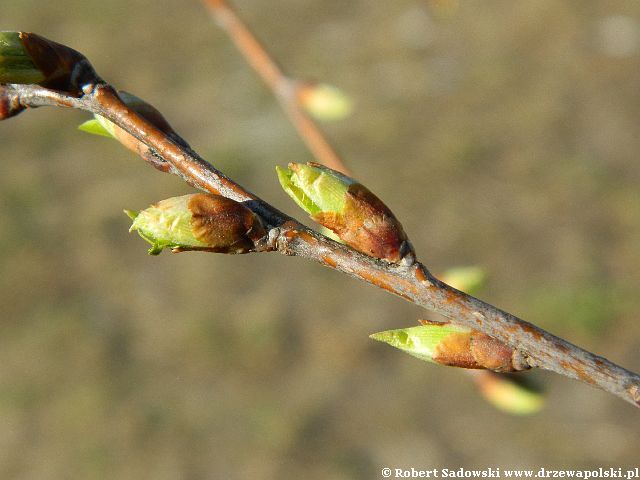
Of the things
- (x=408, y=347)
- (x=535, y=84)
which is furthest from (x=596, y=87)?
(x=408, y=347)

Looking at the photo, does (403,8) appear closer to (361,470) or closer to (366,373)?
(366,373)

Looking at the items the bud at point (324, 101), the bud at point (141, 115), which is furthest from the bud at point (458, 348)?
the bud at point (324, 101)

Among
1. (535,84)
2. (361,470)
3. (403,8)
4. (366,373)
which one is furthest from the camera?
(403,8)

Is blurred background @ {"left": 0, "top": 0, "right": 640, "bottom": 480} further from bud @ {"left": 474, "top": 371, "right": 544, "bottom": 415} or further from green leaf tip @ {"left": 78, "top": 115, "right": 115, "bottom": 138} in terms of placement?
green leaf tip @ {"left": 78, "top": 115, "right": 115, "bottom": 138}

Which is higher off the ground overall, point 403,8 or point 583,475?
point 403,8

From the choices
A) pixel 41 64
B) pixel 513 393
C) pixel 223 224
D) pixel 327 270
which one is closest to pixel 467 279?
pixel 513 393

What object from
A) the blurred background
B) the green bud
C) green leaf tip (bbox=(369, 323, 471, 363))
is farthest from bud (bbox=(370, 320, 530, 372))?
the blurred background
